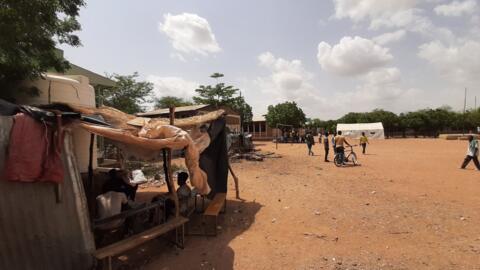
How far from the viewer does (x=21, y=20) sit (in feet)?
17.8

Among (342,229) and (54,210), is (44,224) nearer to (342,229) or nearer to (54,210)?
(54,210)

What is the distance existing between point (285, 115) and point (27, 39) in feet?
142

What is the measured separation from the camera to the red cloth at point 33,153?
365 centimetres

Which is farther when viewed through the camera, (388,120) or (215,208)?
(388,120)

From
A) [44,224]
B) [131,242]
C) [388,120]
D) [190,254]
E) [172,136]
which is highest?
[388,120]

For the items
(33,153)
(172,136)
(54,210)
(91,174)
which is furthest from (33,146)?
(91,174)

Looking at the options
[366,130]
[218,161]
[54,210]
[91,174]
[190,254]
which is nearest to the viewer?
[54,210]

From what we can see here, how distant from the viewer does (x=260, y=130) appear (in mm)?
52062

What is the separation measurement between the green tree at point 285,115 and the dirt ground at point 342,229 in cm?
3638

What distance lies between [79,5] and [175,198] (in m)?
5.01

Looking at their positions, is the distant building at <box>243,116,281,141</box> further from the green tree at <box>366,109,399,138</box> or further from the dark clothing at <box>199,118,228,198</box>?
the dark clothing at <box>199,118,228,198</box>

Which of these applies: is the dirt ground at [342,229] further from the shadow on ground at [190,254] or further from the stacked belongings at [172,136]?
the stacked belongings at [172,136]

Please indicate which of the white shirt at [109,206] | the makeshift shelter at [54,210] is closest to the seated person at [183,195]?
the makeshift shelter at [54,210]

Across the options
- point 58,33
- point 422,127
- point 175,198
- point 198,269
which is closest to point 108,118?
point 175,198
